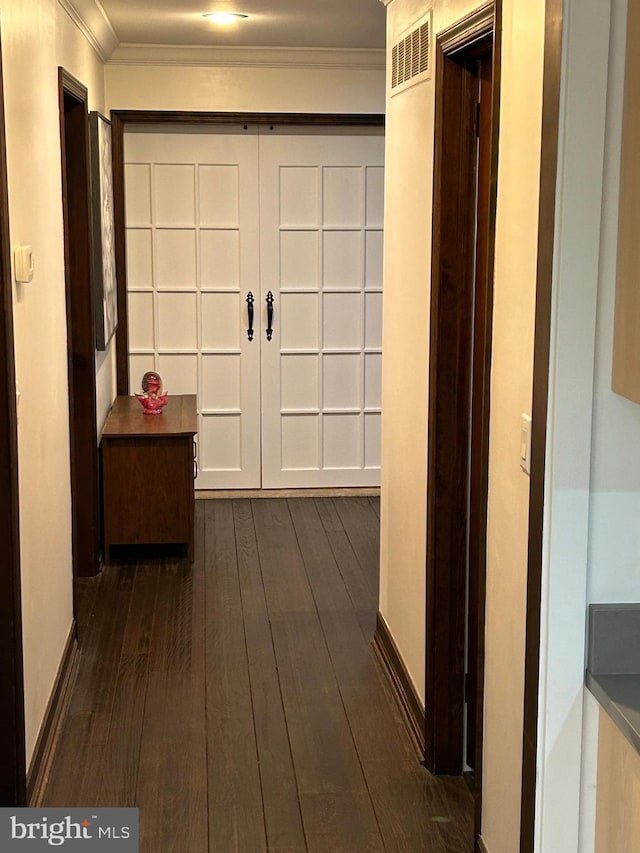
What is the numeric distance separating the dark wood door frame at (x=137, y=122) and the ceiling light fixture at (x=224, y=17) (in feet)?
3.22

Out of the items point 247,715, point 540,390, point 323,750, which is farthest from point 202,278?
point 540,390

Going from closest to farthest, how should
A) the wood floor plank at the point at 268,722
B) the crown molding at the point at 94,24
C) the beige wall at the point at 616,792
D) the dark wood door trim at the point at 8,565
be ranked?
the beige wall at the point at 616,792, the dark wood door trim at the point at 8,565, the wood floor plank at the point at 268,722, the crown molding at the point at 94,24

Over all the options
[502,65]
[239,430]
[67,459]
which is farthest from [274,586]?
[502,65]

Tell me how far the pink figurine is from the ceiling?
1723mm

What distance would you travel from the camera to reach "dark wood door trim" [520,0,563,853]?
1.88 m

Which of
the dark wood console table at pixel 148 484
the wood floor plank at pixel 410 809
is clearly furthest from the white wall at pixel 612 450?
the dark wood console table at pixel 148 484

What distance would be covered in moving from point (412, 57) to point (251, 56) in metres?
2.82

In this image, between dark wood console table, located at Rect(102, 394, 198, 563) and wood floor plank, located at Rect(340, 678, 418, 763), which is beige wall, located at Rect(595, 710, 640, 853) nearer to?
wood floor plank, located at Rect(340, 678, 418, 763)

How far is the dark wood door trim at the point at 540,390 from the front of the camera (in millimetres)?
1876

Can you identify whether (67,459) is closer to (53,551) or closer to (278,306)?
(53,551)

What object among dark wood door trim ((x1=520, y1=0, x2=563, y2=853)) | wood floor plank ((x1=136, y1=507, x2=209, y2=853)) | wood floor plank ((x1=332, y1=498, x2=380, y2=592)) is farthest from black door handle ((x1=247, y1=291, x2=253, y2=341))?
dark wood door trim ((x1=520, y1=0, x2=563, y2=853))

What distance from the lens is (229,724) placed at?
3549mm

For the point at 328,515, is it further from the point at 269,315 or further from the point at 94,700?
the point at 94,700

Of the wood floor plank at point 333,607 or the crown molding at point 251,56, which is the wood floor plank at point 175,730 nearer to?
the wood floor plank at point 333,607
